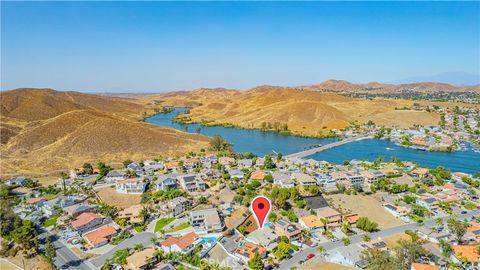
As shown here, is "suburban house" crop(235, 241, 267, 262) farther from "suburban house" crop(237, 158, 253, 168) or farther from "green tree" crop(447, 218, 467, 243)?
"suburban house" crop(237, 158, 253, 168)

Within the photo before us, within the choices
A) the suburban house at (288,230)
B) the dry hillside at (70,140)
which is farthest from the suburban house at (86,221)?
the dry hillside at (70,140)

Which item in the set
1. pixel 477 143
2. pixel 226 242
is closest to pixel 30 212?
pixel 226 242

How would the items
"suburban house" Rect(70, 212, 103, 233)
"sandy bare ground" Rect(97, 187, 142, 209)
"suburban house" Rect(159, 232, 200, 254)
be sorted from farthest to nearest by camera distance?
"sandy bare ground" Rect(97, 187, 142, 209) < "suburban house" Rect(70, 212, 103, 233) < "suburban house" Rect(159, 232, 200, 254)

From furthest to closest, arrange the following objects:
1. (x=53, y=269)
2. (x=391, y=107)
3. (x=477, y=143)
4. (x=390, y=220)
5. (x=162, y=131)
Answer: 1. (x=391, y=107)
2. (x=162, y=131)
3. (x=477, y=143)
4. (x=390, y=220)
5. (x=53, y=269)

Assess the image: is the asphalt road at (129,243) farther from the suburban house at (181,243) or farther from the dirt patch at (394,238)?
the dirt patch at (394,238)

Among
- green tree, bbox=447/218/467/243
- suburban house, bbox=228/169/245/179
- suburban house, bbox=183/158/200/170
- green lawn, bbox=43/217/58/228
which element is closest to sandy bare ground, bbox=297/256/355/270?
green tree, bbox=447/218/467/243

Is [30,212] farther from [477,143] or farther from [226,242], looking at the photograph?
[477,143]
